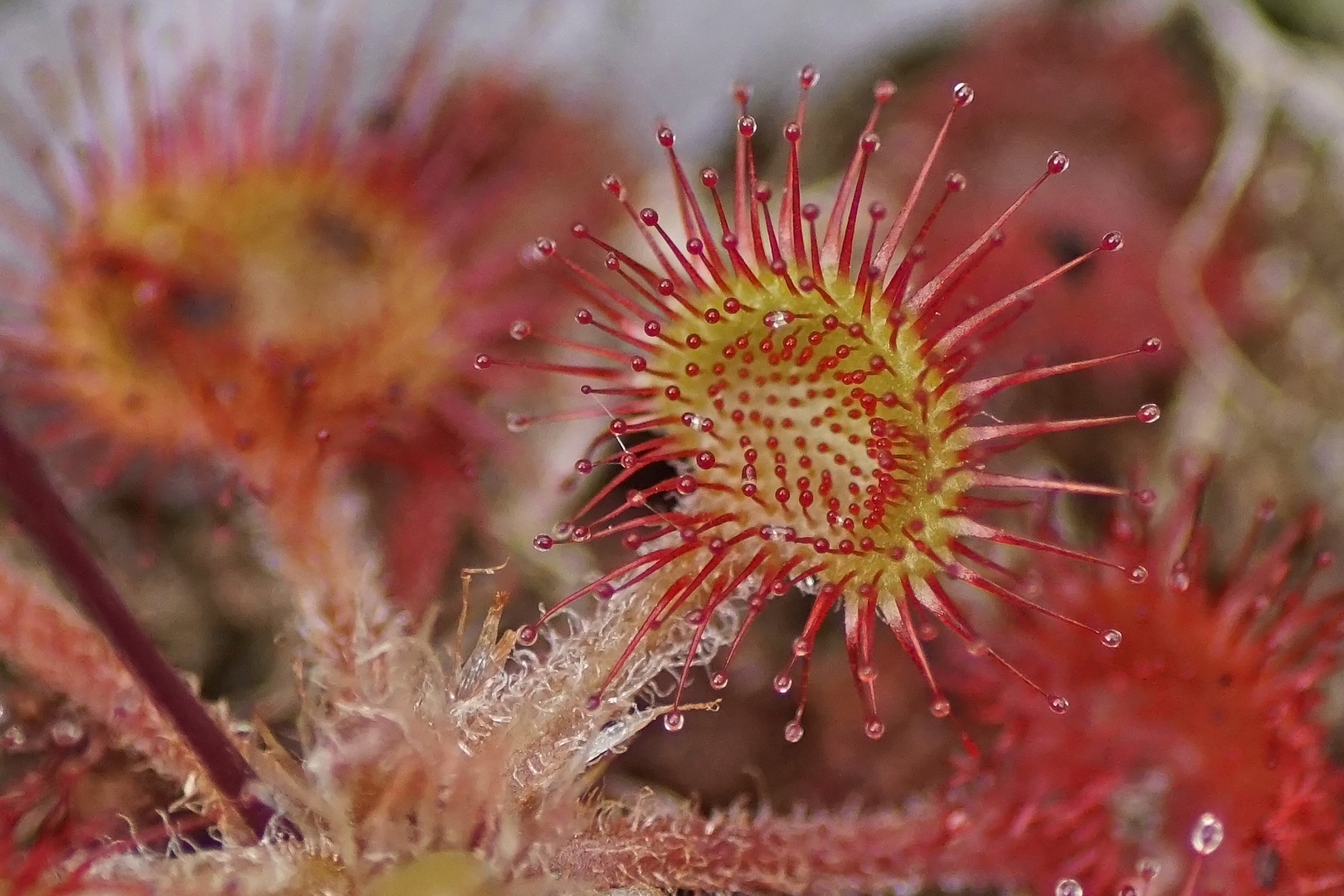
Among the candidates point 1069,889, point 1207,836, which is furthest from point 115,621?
point 1207,836

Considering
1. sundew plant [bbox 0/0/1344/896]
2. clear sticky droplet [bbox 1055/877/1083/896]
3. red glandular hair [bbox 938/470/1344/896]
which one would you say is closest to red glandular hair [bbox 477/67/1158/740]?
sundew plant [bbox 0/0/1344/896]

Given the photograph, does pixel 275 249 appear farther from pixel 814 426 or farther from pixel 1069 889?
pixel 1069 889

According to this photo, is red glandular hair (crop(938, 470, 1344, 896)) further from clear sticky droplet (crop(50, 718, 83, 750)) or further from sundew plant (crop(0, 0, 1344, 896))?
clear sticky droplet (crop(50, 718, 83, 750))

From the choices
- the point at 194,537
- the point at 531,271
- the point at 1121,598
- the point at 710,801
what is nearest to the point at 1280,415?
the point at 1121,598

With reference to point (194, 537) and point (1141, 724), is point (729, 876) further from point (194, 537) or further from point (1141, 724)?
point (194, 537)

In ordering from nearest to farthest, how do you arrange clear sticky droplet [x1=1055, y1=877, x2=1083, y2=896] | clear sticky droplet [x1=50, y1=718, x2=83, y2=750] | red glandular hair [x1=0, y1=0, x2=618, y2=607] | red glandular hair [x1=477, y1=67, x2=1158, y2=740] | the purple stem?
the purple stem
red glandular hair [x1=477, y1=67, x2=1158, y2=740]
clear sticky droplet [x1=1055, y1=877, x2=1083, y2=896]
clear sticky droplet [x1=50, y1=718, x2=83, y2=750]
red glandular hair [x1=0, y1=0, x2=618, y2=607]

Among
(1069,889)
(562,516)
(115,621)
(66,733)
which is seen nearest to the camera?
(115,621)

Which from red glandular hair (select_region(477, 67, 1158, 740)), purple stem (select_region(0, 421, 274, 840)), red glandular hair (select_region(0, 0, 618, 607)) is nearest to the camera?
purple stem (select_region(0, 421, 274, 840))
